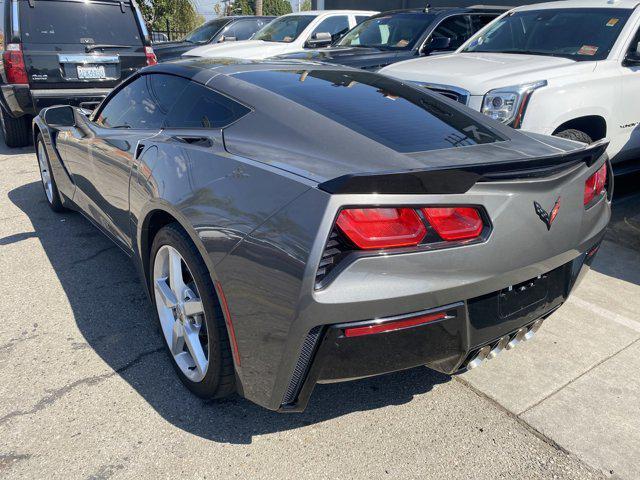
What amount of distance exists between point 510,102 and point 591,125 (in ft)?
3.75

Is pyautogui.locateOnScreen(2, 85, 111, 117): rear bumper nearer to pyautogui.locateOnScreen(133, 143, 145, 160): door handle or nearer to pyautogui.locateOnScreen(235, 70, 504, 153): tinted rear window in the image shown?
pyautogui.locateOnScreen(133, 143, 145, 160): door handle

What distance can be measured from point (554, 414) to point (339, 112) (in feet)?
5.55

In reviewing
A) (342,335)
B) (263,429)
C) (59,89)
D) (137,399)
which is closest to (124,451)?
(137,399)

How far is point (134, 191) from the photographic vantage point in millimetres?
2832

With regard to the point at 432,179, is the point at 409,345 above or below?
below

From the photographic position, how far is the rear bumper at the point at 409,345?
183 cm

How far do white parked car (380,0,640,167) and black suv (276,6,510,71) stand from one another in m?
1.18

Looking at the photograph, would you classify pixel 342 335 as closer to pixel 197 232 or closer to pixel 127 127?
pixel 197 232

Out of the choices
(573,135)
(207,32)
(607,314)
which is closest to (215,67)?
(607,314)

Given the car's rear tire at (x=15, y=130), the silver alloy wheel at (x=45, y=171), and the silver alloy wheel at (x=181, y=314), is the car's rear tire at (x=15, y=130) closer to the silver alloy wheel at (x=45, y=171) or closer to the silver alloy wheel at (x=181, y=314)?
the silver alloy wheel at (x=45, y=171)

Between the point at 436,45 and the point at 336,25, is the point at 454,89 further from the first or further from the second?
Answer: the point at 336,25

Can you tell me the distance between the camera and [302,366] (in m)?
1.87

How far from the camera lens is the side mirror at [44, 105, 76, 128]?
3.97m

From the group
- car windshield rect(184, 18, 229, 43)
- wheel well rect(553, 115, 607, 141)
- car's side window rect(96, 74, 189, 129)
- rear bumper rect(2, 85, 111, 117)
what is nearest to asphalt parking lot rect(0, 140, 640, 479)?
car's side window rect(96, 74, 189, 129)
